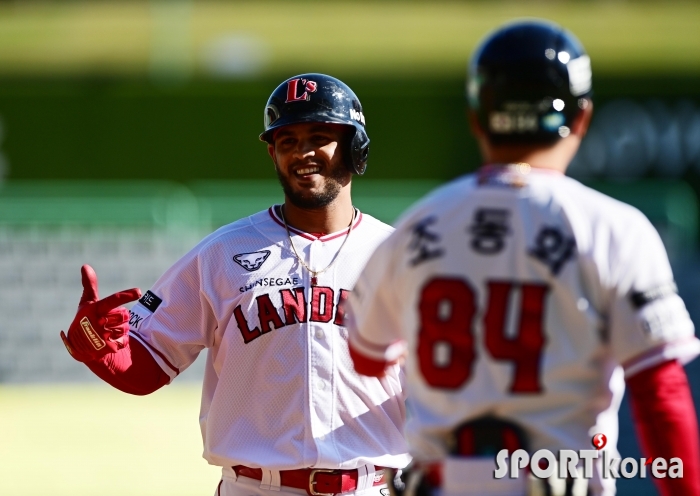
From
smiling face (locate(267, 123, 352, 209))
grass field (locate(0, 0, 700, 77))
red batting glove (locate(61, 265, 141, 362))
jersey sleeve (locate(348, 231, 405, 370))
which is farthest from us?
grass field (locate(0, 0, 700, 77))

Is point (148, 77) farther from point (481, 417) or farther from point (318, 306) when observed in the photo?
point (481, 417)

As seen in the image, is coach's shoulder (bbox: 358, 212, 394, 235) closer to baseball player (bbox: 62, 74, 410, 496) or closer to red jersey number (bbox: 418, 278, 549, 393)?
baseball player (bbox: 62, 74, 410, 496)

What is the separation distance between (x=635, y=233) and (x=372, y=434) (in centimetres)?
171

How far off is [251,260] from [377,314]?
141cm

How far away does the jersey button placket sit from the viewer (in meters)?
3.93

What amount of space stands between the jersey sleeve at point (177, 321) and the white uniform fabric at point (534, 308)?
5.33 ft

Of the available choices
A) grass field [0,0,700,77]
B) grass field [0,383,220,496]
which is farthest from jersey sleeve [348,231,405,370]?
grass field [0,0,700,77]

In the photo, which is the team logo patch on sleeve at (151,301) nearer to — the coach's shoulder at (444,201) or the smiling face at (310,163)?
the smiling face at (310,163)

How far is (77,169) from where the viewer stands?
14844 mm

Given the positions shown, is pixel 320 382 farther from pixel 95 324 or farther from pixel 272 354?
pixel 95 324

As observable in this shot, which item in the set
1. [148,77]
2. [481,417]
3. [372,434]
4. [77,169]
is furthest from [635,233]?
[148,77]

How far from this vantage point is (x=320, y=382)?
3.98 meters

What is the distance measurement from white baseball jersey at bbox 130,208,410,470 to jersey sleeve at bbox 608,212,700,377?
1.61 metres

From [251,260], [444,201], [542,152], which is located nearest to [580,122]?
[542,152]
